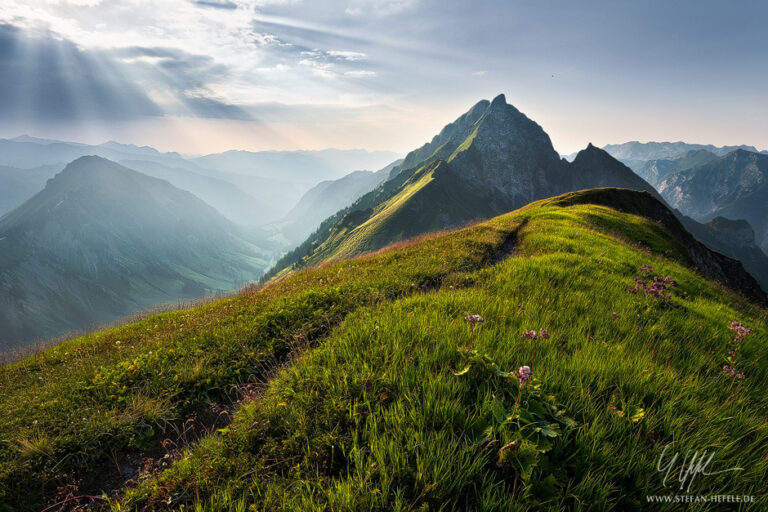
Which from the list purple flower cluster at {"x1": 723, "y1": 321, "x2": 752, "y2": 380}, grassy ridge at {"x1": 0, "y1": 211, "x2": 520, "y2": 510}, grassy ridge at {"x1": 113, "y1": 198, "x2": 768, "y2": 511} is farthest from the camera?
grassy ridge at {"x1": 0, "y1": 211, "x2": 520, "y2": 510}

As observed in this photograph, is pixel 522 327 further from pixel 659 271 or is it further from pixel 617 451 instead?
pixel 659 271

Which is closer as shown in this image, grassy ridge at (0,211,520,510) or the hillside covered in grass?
the hillside covered in grass

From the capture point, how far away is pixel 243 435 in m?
3.26

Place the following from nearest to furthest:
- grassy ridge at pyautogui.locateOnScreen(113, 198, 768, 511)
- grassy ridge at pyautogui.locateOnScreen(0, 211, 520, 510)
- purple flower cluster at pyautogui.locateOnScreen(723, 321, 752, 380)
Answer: grassy ridge at pyautogui.locateOnScreen(113, 198, 768, 511) < purple flower cluster at pyautogui.locateOnScreen(723, 321, 752, 380) < grassy ridge at pyautogui.locateOnScreen(0, 211, 520, 510)

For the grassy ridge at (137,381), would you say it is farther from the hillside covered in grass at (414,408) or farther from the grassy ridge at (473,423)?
the grassy ridge at (473,423)
